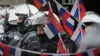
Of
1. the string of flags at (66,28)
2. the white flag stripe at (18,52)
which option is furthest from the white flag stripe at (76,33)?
the white flag stripe at (18,52)

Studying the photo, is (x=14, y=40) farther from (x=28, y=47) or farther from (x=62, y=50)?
(x=62, y=50)

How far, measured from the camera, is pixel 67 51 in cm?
612

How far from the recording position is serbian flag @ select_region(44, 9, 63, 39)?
20.2 feet

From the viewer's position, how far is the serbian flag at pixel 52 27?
6.16 metres

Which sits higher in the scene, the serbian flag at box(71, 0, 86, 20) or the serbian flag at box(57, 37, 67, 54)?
the serbian flag at box(71, 0, 86, 20)

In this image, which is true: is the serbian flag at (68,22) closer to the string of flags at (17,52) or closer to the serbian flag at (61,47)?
the serbian flag at (61,47)

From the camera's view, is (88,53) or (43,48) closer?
(88,53)

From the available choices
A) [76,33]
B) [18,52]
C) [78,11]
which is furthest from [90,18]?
[18,52]

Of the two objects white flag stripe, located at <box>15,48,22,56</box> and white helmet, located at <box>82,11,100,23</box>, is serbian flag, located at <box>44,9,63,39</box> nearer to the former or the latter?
white flag stripe, located at <box>15,48,22,56</box>

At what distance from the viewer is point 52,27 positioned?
20.5ft

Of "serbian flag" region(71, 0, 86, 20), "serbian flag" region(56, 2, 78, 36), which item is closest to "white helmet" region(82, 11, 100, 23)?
"serbian flag" region(71, 0, 86, 20)

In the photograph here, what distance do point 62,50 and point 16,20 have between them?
2.34 m

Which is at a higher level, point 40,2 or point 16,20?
point 40,2

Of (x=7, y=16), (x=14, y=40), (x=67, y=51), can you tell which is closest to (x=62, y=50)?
(x=67, y=51)
